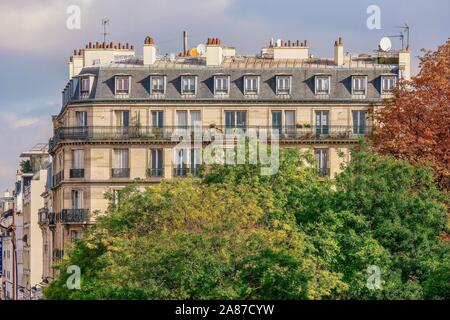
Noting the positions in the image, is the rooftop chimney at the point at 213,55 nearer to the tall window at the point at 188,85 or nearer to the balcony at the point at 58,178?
the tall window at the point at 188,85

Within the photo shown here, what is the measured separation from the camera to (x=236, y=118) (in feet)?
370

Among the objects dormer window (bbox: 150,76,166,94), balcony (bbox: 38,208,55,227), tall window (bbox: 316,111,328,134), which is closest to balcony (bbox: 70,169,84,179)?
dormer window (bbox: 150,76,166,94)

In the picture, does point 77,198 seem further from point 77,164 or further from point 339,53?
point 339,53

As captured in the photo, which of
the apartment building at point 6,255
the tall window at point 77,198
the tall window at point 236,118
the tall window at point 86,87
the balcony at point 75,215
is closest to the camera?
the tall window at point 236,118

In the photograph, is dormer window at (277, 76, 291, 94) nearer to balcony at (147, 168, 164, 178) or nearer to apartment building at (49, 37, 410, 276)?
apartment building at (49, 37, 410, 276)

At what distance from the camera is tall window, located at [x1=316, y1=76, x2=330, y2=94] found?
372 ft

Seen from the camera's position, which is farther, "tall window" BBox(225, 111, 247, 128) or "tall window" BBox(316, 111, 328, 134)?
"tall window" BBox(316, 111, 328, 134)

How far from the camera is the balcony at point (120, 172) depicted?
368ft

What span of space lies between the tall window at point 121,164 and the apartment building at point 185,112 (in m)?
0.06

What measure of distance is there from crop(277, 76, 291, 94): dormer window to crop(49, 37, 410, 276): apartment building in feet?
0.20

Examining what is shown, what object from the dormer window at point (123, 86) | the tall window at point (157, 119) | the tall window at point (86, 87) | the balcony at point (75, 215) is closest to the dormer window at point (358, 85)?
the tall window at point (157, 119)
